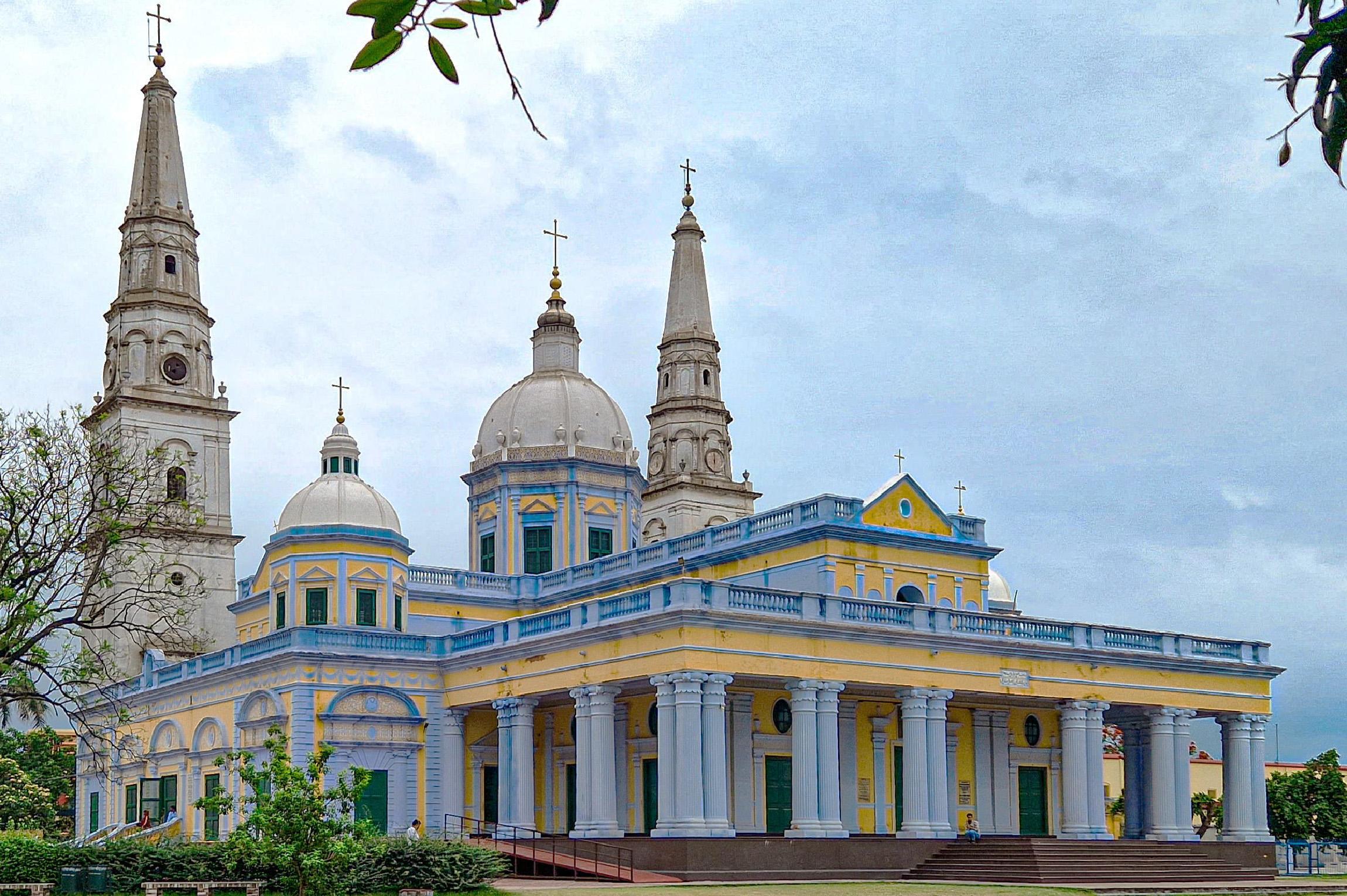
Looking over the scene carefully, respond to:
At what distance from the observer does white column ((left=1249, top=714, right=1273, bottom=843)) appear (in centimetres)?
4447

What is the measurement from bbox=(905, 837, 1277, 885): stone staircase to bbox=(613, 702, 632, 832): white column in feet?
24.8

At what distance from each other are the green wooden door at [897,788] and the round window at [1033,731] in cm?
452

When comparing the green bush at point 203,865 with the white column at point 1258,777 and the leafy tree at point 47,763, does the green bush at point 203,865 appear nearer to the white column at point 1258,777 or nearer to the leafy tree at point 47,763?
the white column at point 1258,777

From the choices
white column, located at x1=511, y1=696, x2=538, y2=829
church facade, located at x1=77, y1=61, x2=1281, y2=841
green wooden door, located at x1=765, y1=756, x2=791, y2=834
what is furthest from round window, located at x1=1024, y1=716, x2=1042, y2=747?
white column, located at x1=511, y1=696, x2=538, y2=829

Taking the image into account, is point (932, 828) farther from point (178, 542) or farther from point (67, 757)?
point (67, 757)

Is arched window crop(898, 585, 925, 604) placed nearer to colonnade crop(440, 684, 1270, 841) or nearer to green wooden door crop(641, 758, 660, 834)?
colonnade crop(440, 684, 1270, 841)

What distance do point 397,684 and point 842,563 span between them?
39.9 feet

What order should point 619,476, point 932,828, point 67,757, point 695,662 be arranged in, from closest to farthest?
point 695,662, point 932,828, point 619,476, point 67,757

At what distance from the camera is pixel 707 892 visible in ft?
102

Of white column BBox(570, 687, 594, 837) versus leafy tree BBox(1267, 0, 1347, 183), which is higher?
leafy tree BBox(1267, 0, 1347, 183)

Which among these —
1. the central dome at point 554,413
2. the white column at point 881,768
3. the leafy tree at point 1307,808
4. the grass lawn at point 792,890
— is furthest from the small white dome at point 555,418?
the leafy tree at point 1307,808

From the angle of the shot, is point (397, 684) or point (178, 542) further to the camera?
point (178, 542)

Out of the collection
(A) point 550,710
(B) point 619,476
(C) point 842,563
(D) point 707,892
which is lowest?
(D) point 707,892

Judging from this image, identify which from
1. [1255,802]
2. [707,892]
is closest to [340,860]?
[707,892]
